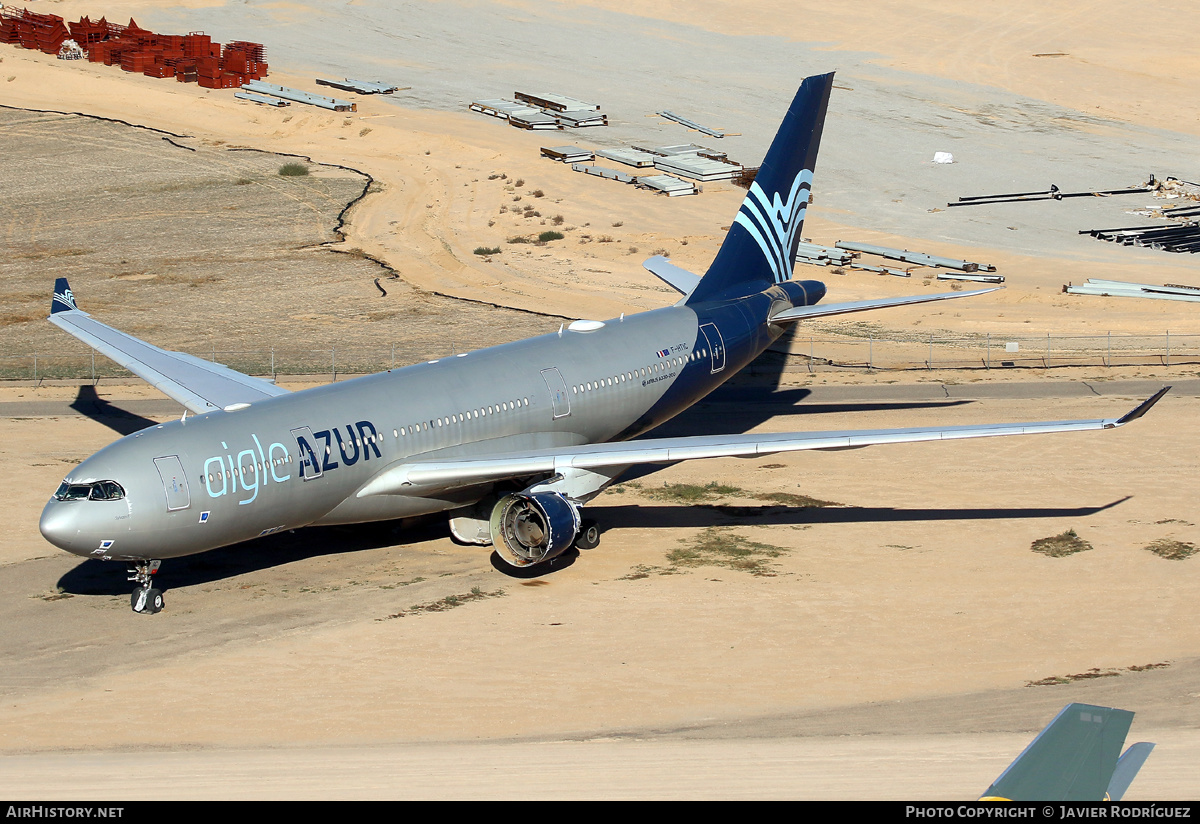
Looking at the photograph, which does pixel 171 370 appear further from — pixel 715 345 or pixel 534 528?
pixel 715 345

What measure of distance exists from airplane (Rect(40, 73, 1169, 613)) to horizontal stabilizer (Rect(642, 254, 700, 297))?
307cm

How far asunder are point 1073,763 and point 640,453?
25506 millimetres

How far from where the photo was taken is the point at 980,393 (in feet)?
200

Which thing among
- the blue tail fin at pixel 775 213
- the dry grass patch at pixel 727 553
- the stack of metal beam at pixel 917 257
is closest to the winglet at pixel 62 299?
the blue tail fin at pixel 775 213

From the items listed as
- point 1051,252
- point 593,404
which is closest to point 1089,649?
point 593,404

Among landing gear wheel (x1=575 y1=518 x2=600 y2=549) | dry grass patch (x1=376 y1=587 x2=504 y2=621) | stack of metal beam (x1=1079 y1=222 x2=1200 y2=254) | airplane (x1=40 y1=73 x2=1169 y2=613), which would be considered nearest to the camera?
airplane (x1=40 y1=73 x2=1169 y2=613)

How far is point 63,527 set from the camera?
34.6 meters

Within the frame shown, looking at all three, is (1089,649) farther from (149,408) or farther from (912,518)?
(149,408)

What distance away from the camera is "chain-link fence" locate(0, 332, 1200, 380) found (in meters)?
64.8

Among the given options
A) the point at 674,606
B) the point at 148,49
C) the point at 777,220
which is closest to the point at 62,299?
the point at 674,606

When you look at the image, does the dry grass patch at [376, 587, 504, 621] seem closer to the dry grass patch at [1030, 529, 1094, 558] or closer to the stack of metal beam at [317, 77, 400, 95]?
the dry grass patch at [1030, 529, 1094, 558]

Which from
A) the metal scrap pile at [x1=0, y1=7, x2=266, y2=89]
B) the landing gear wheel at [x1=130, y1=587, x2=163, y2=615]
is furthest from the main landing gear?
the metal scrap pile at [x1=0, y1=7, x2=266, y2=89]

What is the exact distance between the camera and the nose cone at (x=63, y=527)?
3462 cm

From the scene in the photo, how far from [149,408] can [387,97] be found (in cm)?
7702
